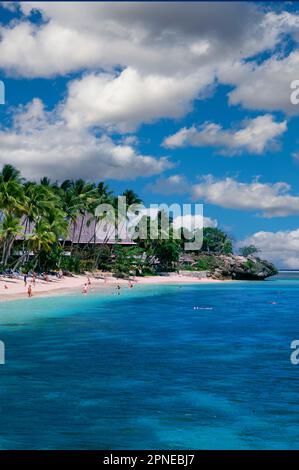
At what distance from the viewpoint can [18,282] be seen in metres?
43.1

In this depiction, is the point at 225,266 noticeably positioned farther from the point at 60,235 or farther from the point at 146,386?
the point at 146,386

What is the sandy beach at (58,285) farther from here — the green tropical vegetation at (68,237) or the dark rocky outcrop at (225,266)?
the dark rocky outcrop at (225,266)

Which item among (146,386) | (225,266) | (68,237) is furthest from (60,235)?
(146,386)

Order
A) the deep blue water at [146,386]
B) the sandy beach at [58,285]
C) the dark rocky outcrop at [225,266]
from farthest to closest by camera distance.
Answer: the dark rocky outcrop at [225,266] → the sandy beach at [58,285] → the deep blue water at [146,386]

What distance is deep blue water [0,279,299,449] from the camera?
834cm

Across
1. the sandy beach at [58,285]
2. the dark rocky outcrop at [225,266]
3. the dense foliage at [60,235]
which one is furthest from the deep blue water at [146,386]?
the dark rocky outcrop at [225,266]

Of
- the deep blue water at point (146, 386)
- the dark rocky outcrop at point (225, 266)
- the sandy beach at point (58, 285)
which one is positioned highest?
the dark rocky outcrop at point (225, 266)

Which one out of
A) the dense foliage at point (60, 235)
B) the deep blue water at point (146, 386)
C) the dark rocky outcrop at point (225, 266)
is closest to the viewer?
the deep blue water at point (146, 386)

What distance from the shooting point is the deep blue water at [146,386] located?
834cm

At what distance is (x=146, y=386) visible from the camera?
11562mm

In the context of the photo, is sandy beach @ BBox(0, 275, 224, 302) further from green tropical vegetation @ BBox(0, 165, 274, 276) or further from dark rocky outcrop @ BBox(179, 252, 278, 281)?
dark rocky outcrop @ BBox(179, 252, 278, 281)

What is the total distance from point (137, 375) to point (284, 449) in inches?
212
